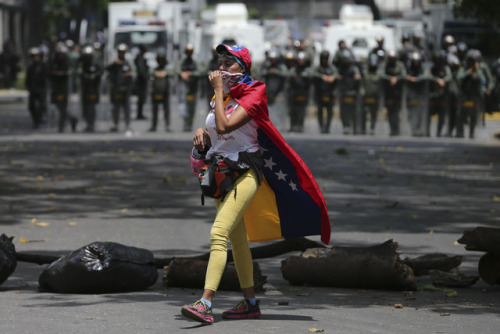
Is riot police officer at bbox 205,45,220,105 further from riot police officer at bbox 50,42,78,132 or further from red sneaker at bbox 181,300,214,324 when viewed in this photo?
red sneaker at bbox 181,300,214,324

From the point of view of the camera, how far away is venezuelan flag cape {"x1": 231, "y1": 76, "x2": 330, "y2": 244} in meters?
7.43

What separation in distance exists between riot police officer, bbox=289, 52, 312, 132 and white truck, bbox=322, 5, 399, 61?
7.66 metres

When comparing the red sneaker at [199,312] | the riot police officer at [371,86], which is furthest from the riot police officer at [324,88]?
the red sneaker at [199,312]

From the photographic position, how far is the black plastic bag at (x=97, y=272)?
8211mm

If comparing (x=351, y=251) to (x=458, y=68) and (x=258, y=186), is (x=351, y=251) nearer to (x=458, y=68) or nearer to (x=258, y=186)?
(x=258, y=186)

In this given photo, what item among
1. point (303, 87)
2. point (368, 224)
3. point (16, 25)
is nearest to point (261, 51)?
point (303, 87)

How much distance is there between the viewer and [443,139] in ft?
85.0

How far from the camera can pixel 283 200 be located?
7.54m

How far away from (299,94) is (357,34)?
29.0 feet

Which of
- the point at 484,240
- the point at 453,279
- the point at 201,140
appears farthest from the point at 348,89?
the point at 201,140

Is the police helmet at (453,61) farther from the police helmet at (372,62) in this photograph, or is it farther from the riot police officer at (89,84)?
the riot police officer at (89,84)

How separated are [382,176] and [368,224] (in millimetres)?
5122

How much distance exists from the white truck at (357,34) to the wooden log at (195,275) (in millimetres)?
26381

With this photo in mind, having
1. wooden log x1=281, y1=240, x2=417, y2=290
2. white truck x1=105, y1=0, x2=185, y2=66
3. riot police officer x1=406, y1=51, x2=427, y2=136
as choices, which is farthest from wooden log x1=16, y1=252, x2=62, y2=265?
white truck x1=105, y1=0, x2=185, y2=66
